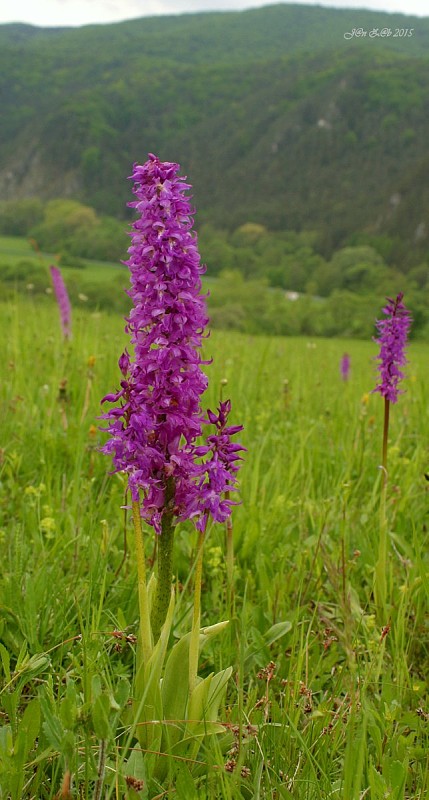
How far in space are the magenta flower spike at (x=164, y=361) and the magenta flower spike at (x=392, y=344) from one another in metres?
1.36

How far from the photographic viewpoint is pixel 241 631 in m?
2.39

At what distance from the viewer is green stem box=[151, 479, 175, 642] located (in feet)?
5.78

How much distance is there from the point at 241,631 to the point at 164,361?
116 cm

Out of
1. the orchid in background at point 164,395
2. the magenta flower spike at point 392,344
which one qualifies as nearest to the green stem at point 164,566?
the orchid in background at point 164,395

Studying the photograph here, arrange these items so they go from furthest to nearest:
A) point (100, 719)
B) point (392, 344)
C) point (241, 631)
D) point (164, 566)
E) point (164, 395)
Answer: point (392, 344)
point (241, 631)
point (164, 566)
point (164, 395)
point (100, 719)

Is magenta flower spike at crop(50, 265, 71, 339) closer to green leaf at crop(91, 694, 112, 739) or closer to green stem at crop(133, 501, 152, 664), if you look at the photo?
green stem at crop(133, 501, 152, 664)

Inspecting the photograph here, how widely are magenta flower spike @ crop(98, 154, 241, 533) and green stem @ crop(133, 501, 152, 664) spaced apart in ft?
0.14

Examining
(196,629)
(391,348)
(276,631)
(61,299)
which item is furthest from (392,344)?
(61,299)

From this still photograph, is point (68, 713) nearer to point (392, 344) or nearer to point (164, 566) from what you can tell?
point (164, 566)

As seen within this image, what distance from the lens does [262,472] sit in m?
4.08

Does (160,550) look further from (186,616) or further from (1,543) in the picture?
(1,543)

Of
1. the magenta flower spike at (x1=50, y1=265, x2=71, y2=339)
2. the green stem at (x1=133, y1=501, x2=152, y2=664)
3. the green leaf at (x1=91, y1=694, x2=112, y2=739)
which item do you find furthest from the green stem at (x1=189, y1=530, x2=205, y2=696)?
the magenta flower spike at (x1=50, y1=265, x2=71, y2=339)

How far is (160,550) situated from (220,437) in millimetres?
360

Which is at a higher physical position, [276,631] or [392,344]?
[392,344]
